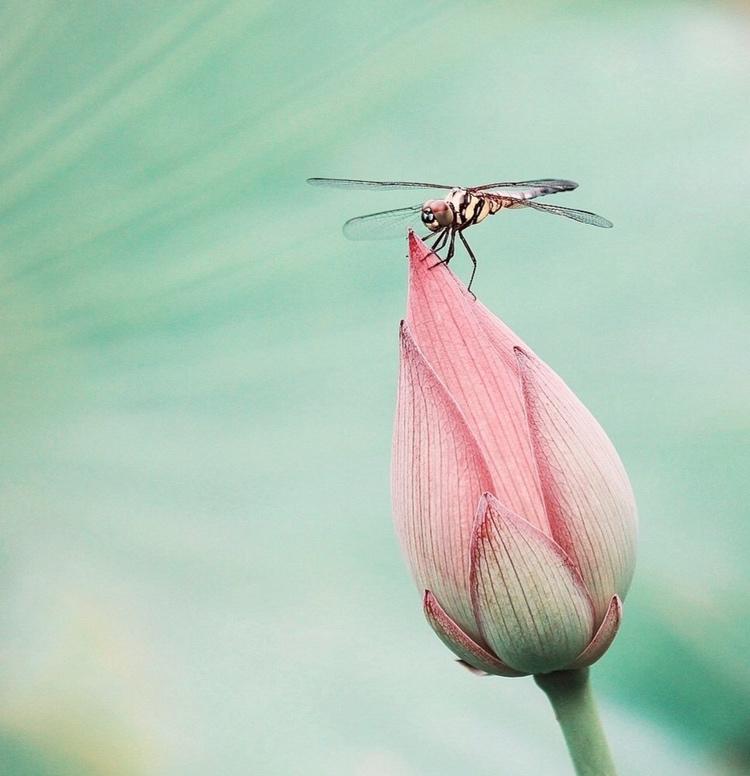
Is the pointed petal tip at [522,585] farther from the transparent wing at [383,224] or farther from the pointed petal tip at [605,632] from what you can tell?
the transparent wing at [383,224]

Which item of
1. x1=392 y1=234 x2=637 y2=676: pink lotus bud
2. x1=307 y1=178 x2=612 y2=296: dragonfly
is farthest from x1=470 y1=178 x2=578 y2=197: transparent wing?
x1=392 y1=234 x2=637 y2=676: pink lotus bud

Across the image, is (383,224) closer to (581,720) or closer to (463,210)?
(463,210)

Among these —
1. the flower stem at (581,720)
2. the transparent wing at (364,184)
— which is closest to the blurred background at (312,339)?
the transparent wing at (364,184)

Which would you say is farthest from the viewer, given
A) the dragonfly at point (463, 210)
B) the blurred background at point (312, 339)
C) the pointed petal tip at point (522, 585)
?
the blurred background at point (312, 339)

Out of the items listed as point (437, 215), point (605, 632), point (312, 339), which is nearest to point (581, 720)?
point (605, 632)

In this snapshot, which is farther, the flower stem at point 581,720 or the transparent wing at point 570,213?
the transparent wing at point 570,213

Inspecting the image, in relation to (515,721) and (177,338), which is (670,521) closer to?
(515,721)

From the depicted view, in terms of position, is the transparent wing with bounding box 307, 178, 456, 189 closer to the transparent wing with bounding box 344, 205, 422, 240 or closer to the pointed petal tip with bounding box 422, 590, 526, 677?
the transparent wing with bounding box 344, 205, 422, 240
